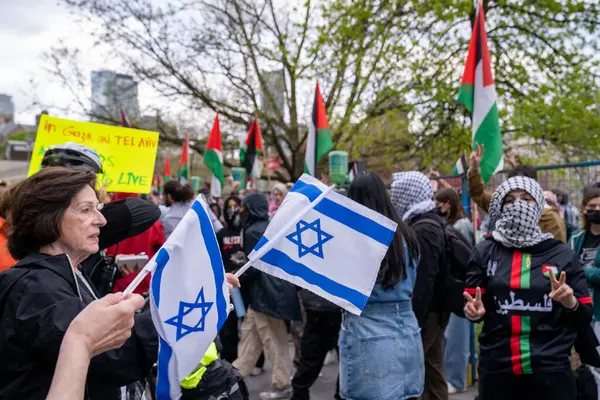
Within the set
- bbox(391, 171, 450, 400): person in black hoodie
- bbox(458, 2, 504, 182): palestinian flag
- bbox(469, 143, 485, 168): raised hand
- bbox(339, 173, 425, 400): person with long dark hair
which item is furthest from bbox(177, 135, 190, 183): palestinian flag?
bbox(339, 173, 425, 400): person with long dark hair

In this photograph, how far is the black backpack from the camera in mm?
3812

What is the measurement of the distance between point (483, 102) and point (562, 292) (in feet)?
8.52

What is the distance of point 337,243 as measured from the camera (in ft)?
8.55

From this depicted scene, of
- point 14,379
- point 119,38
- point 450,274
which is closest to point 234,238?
point 450,274

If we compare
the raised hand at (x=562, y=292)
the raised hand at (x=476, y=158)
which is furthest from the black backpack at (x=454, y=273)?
the raised hand at (x=562, y=292)

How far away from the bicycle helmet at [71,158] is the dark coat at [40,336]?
1548 millimetres

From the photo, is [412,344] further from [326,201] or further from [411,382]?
[326,201]

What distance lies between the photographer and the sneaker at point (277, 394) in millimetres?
5098

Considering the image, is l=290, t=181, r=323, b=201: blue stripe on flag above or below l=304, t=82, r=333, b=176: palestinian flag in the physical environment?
below

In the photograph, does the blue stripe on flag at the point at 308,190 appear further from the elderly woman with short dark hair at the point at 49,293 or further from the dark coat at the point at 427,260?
the dark coat at the point at 427,260

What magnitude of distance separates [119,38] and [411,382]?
1437cm

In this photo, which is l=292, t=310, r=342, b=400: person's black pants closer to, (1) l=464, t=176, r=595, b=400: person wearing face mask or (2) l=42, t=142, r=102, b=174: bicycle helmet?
(1) l=464, t=176, r=595, b=400: person wearing face mask

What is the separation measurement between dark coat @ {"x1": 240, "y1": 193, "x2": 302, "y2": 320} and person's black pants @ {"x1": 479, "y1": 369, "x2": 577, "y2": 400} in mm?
2300

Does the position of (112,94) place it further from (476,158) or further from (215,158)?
(476,158)
